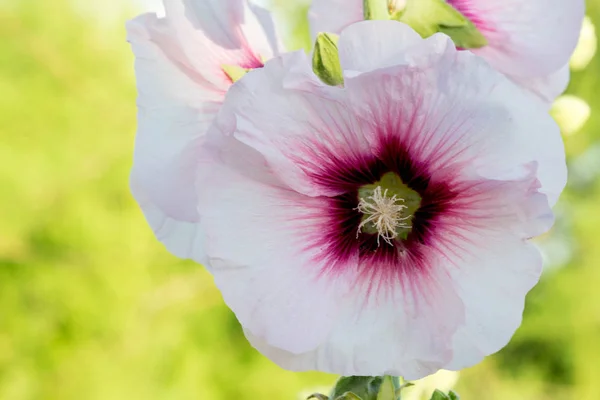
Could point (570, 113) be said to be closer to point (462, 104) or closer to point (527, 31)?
point (527, 31)

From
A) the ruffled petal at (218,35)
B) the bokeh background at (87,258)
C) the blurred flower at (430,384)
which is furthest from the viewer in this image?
the bokeh background at (87,258)

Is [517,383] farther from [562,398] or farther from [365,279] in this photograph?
[365,279]

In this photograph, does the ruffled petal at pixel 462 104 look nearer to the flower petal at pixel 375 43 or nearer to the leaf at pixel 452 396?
the flower petal at pixel 375 43

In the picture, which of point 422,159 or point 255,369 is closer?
point 422,159

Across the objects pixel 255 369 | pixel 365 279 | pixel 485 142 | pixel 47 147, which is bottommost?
pixel 255 369

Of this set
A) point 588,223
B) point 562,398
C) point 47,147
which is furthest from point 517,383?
point 47,147

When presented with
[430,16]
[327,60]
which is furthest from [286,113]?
[430,16]

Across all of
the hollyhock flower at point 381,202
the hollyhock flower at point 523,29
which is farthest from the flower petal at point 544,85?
the hollyhock flower at point 381,202

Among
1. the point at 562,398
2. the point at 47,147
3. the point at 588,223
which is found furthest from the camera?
the point at 562,398
